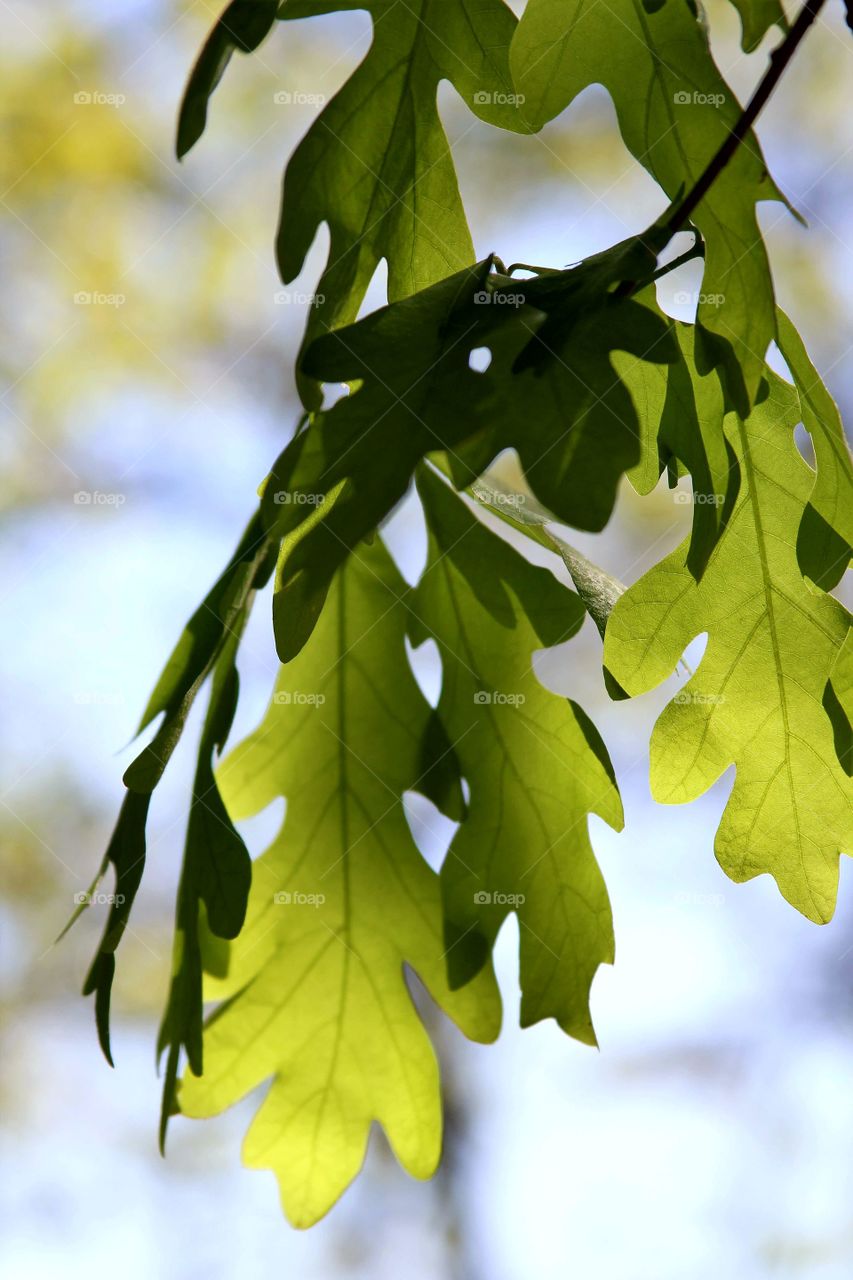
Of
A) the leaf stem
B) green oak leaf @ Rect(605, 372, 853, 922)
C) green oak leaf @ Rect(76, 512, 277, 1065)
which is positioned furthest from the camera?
green oak leaf @ Rect(605, 372, 853, 922)

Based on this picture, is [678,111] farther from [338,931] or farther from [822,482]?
[338,931]

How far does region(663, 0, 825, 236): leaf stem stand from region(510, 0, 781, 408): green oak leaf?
2 centimetres

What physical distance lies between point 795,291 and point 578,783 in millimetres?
3393

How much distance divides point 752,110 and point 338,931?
60 centimetres

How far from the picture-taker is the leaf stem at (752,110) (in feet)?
1.48

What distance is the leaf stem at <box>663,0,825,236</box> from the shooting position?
451mm

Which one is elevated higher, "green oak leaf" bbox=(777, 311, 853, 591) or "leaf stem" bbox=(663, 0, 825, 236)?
"leaf stem" bbox=(663, 0, 825, 236)

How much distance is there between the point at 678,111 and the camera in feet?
1.83

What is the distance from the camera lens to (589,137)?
11.7 feet

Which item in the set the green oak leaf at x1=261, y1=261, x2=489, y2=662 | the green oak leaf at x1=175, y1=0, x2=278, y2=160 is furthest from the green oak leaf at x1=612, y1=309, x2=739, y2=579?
the green oak leaf at x1=175, y1=0, x2=278, y2=160

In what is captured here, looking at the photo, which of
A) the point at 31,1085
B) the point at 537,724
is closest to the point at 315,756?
the point at 537,724

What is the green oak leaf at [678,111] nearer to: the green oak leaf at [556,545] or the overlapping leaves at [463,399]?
the overlapping leaves at [463,399]

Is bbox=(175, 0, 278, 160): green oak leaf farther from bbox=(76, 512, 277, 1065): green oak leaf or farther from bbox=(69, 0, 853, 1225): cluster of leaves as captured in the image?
bbox=(76, 512, 277, 1065): green oak leaf

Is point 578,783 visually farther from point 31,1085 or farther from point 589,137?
point 31,1085
